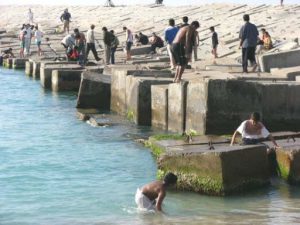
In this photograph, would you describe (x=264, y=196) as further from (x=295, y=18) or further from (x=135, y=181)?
(x=295, y=18)

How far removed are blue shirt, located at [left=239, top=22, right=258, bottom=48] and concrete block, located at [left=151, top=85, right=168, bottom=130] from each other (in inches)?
108

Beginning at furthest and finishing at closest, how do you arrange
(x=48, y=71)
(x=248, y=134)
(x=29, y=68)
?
(x=29, y=68)
(x=48, y=71)
(x=248, y=134)

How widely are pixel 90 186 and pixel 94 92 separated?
874cm

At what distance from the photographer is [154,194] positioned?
12.2m

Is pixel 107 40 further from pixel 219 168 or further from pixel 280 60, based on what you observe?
pixel 219 168

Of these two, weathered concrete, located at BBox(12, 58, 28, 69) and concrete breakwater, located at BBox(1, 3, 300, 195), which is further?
weathered concrete, located at BBox(12, 58, 28, 69)

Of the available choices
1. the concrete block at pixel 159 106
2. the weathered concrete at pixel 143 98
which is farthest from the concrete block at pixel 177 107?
the weathered concrete at pixel 143 98

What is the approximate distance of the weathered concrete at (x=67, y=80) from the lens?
90.1 feet

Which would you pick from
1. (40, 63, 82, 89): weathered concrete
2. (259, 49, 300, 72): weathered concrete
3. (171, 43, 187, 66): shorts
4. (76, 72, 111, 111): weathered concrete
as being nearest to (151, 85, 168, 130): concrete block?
(171, 43, 187, 66): shorts

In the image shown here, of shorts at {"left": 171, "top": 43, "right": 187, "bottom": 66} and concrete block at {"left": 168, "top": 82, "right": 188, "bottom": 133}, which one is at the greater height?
shorts at {"left": 171, "top": 43, "right": 187, "bottom": 66}

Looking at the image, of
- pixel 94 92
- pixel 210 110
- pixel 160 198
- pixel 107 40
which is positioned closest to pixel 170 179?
pixel 160 198

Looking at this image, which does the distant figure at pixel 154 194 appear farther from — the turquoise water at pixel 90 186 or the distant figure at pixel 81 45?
the distant figure at pixel 81 45

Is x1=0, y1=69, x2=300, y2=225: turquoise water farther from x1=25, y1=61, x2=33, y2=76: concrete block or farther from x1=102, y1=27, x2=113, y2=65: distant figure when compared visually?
x1=25, y1=61, x2=33, y2=76: concrete block

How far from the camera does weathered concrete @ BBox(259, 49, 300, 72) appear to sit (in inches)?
844
